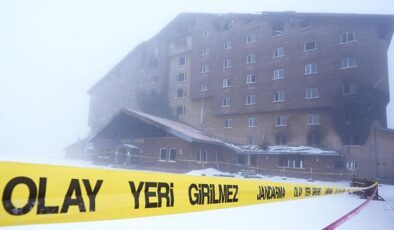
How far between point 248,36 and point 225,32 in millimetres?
3462

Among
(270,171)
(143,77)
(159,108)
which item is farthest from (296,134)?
(143,77)

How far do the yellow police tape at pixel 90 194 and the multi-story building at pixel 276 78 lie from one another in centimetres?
2942

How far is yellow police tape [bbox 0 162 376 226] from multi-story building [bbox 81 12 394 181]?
29.4 m

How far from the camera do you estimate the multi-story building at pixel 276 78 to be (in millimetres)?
27906

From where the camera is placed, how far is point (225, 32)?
125 feet

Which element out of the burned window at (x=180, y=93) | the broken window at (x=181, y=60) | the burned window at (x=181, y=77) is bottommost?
the burned window at (x=180, y=93)

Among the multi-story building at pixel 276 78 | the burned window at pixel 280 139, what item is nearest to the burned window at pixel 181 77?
the multi-story building at pixel 276 78

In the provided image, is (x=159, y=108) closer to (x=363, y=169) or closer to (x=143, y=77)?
(x=143, y=77)

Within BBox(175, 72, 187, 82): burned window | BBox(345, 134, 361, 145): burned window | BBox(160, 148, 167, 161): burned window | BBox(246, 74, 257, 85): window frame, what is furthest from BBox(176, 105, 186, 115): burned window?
BBox(345, 134, 361, 145): burned window

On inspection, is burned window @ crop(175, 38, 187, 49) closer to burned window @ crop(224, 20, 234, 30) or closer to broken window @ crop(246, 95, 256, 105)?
burned window @ crop(224, 20, 234, 30)

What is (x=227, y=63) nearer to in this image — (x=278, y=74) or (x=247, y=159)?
(x=278, y=74)

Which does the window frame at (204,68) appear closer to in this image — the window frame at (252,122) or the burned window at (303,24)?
the window frame at (252,122)

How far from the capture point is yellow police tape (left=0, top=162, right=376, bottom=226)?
4.70 feet

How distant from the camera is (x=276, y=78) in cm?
3341
